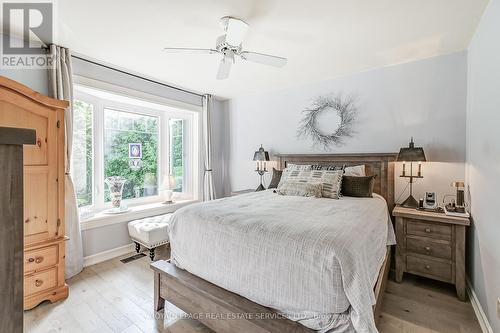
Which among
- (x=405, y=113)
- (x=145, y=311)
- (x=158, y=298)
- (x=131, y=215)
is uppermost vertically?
(x=405, y=113)

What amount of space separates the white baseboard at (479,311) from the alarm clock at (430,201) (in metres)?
0.73

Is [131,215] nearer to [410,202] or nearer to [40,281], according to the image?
[40,281]

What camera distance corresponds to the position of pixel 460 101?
263 centimetres

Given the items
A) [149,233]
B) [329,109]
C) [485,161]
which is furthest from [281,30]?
[149,233]

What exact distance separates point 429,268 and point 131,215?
3.50 meters

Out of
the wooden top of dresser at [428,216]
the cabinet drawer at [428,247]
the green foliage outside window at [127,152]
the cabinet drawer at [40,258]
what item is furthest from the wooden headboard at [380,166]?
the cabinet drawer at [40,258]

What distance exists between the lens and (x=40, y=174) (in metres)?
2.09

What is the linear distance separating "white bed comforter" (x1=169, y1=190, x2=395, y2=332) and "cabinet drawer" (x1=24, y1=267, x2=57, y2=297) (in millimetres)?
1134

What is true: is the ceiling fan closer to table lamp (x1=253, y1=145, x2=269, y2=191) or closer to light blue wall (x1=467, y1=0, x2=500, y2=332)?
light blue wall (x1=467, y1=0, x2=500, y2=332)

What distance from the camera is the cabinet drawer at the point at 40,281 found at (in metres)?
2.01

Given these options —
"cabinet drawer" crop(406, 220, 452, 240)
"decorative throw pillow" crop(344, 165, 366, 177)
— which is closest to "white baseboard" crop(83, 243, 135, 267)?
"decorative throw pillow" crop(344, 165, 366, 177)

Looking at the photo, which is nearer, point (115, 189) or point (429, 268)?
point (429, 268)

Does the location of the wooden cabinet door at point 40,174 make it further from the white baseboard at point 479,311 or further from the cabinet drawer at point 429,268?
the white baseboard at point 479,311

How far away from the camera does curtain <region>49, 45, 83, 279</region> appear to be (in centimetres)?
250
